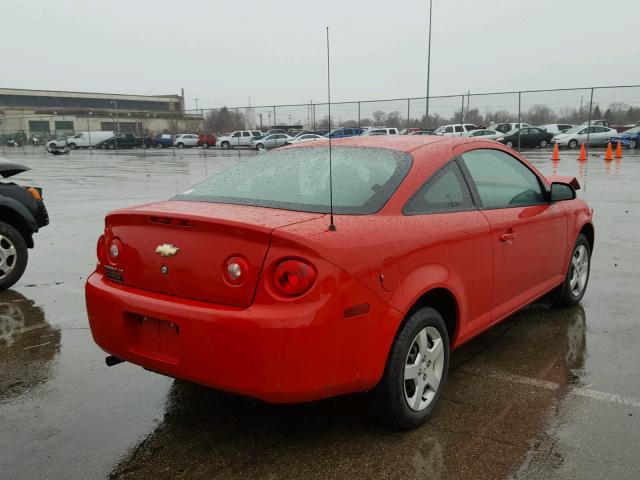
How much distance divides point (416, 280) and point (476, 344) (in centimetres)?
162

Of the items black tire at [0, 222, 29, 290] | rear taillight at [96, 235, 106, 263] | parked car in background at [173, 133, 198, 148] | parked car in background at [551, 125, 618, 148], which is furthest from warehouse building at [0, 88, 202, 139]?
rear taillight at [96, 235, 106, 263]

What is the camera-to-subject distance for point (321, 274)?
8.61ft

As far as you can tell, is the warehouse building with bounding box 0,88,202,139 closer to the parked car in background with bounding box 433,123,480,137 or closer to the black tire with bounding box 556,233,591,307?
the parked car in background with bounding box 433,123,480,137

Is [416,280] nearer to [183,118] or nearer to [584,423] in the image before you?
[584,423]

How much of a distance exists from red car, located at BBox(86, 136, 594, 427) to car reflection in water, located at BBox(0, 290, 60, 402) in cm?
101

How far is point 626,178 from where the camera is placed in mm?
16453

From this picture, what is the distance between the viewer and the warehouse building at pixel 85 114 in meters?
66.9

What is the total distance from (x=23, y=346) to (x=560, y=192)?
14.0 ft

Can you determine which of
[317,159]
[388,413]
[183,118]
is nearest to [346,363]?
[388,413]

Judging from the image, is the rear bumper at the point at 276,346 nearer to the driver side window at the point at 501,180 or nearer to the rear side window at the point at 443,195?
the rear side window at the point at 443,195

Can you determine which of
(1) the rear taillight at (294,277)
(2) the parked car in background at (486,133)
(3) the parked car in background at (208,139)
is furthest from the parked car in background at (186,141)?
(1) the rear taillight at (294,277)

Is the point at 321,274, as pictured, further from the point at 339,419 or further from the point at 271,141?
the point at 271,141

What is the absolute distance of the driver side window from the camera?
3902mm

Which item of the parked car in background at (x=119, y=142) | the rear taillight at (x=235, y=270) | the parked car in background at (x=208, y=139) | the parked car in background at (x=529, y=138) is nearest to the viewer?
the rear taillight at (x=235, y=270)
